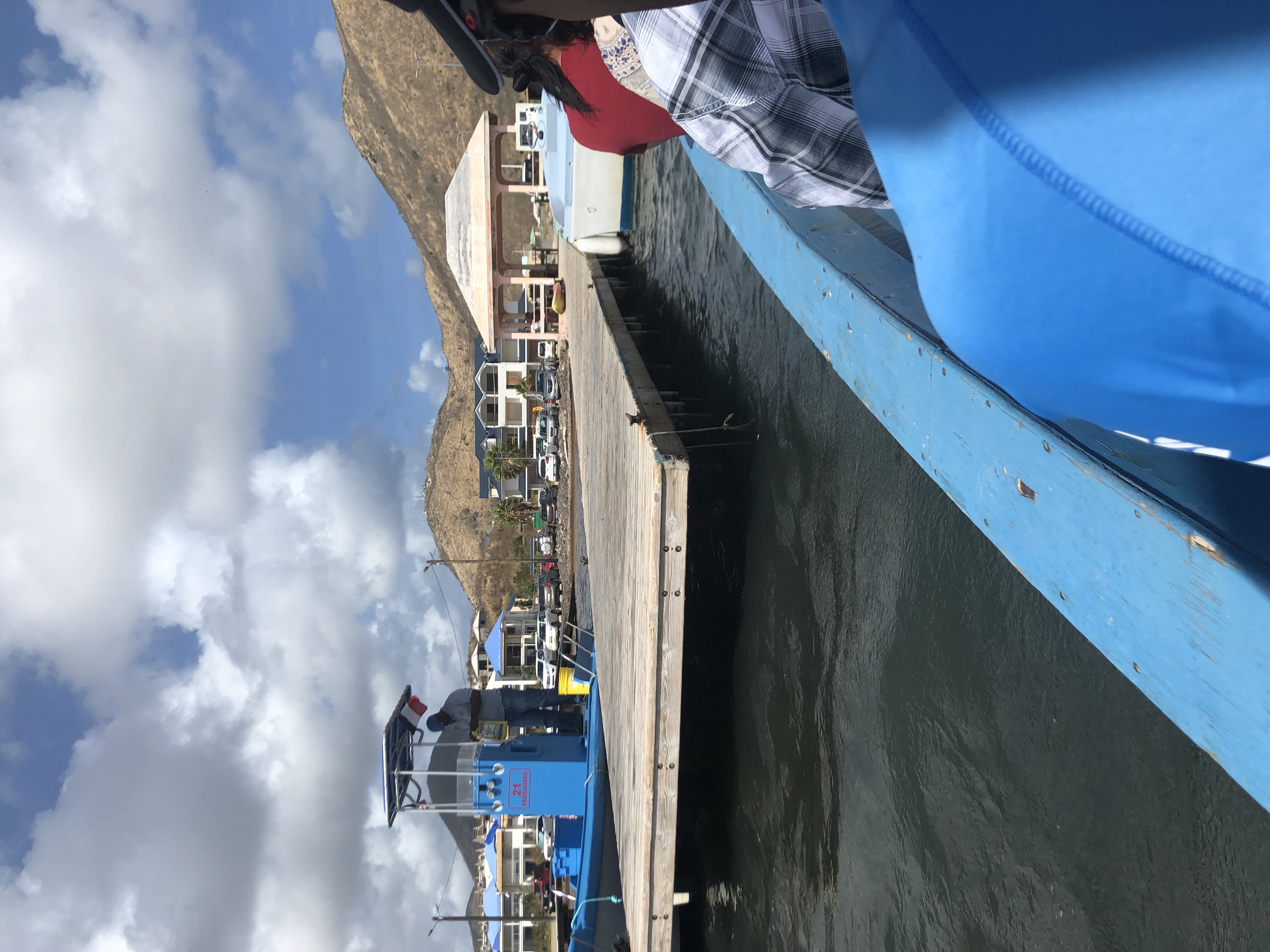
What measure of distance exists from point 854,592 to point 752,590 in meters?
1.71

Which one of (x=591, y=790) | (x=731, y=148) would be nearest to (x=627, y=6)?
(x=731, y=148)

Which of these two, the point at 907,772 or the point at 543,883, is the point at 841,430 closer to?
the point at 907,772

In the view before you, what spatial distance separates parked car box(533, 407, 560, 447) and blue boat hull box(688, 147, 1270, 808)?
1638cm

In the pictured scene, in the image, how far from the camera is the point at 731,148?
1.86 meters

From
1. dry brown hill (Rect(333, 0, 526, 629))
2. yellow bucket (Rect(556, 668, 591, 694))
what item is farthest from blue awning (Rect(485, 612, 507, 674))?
dry brown hill (Rect(333, 0, 526, 629))

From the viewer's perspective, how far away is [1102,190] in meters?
0.79

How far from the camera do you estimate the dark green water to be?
243 cm

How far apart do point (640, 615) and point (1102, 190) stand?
16.7 ft

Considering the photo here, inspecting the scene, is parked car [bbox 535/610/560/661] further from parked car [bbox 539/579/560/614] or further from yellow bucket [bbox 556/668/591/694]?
yellow bucket [bbox 556/668/591/694]

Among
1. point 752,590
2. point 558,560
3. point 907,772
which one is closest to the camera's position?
point 907,772

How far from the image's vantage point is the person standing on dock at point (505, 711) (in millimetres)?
11617

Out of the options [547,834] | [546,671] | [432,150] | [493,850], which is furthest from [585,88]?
[432,150]

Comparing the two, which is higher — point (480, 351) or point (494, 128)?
point (480, 351)

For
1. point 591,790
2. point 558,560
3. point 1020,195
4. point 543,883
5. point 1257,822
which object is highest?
point 558,560
